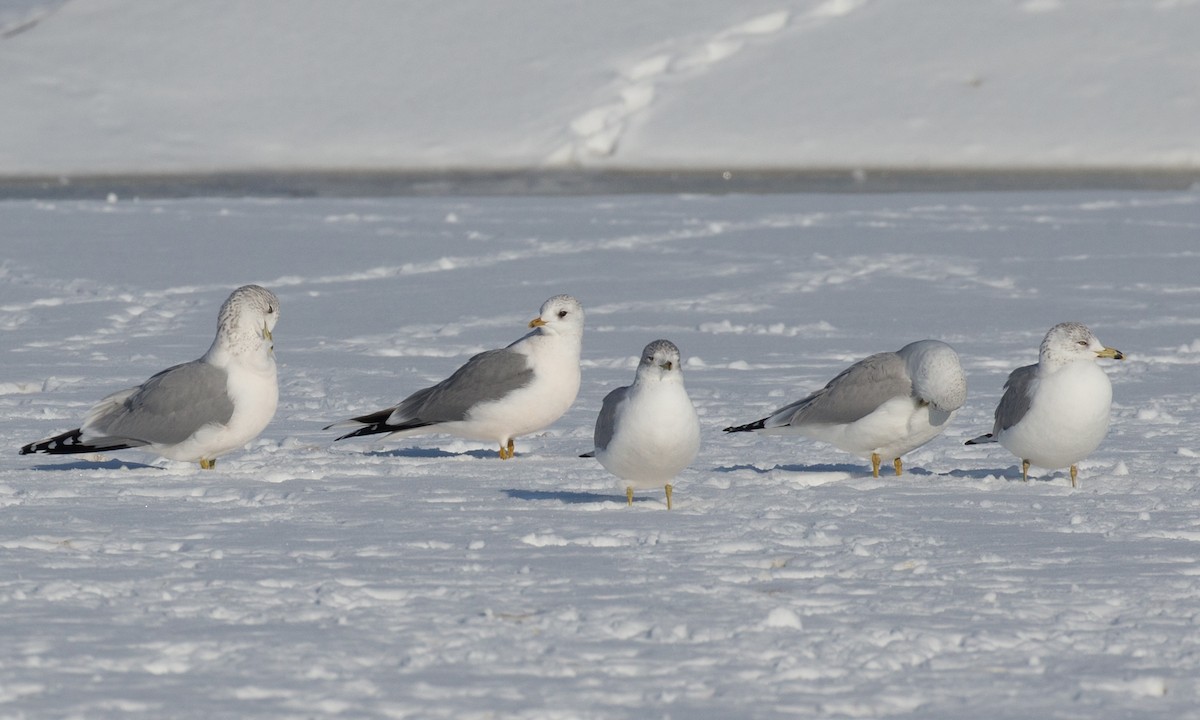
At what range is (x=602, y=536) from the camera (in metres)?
4.98

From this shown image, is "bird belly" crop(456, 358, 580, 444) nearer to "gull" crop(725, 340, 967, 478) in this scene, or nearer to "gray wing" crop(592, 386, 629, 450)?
"gull" crop(725, 340, 967, 478)

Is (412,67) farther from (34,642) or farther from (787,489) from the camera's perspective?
(34,642)

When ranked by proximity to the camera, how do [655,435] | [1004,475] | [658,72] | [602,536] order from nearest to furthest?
1. [602,536]
2. [655,435]
3. [1004,475]
4. [658,72]

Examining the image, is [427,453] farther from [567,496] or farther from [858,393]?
[858,393]

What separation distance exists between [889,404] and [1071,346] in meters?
0.67

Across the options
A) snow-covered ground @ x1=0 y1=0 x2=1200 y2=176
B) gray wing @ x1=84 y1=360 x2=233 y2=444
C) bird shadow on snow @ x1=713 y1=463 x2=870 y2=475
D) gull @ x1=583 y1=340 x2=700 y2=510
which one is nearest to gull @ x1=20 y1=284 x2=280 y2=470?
gray wing @ x1=84 y1=360 x2=233 y2=444

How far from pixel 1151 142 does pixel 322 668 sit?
18.1 metres

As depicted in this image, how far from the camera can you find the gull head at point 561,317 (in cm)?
666

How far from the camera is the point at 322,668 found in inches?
140

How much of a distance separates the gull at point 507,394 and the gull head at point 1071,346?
6.01 ft

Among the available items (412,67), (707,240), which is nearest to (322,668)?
(707,240)

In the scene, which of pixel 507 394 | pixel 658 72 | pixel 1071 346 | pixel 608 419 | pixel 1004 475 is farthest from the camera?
pixel 658 72

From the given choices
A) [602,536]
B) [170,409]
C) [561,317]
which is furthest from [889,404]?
[170,409]

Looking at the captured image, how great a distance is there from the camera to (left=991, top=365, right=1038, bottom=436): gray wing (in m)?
6.06
